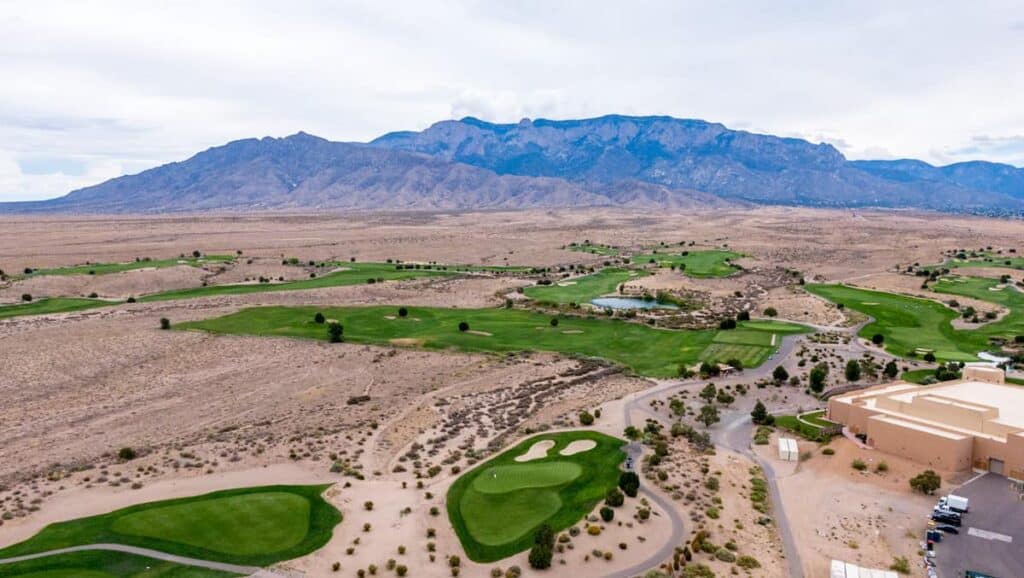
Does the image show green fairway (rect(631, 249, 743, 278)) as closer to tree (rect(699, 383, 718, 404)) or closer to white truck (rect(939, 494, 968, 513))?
tree (rect(699, 383, 718, 404))

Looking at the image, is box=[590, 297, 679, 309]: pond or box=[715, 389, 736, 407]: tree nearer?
box=[715, 389, 736, 407]: tree

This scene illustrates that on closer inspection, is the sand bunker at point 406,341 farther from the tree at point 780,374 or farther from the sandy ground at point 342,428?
the tree at point 780,374

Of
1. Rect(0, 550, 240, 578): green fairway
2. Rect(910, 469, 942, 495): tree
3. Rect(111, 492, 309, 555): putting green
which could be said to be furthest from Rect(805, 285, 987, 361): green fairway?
Rect(0, 550, 240, 578): green fairway

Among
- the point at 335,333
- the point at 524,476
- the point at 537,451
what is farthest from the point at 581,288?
the point at 524,476

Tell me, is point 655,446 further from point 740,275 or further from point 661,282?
point 740,275

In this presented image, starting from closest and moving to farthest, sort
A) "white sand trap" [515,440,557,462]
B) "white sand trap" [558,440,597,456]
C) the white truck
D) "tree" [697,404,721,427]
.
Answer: the white truck
"white sand trap" [515,440,557,462]
"white sand trap" [558,440,597,456]
"tree" [697,404,721,427]

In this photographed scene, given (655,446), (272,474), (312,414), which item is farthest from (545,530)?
(312,414)

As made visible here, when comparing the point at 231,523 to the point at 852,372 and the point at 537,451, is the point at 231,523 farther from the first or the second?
the point at 852,372
